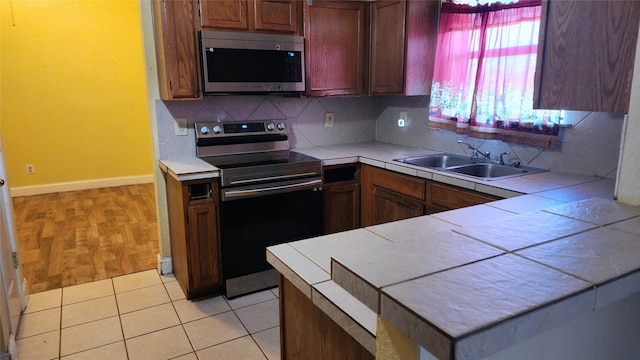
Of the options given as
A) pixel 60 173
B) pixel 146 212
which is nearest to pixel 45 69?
pixel 60 173

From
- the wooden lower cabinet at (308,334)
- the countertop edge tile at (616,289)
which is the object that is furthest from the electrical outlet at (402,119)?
the countertop edge tile at (616,289)

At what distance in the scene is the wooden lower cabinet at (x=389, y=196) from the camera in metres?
2.67

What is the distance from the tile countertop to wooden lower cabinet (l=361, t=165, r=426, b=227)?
1.47 m

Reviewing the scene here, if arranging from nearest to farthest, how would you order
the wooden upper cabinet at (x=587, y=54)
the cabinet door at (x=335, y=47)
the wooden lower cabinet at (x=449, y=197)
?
1. the wooden upper cabinet at (x=587, y=54)
2. the wooden lower cabinet at (x=449, y=197)
3. the cabinet door at (x=335, y=47)

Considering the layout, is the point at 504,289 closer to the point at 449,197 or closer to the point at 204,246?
the point at 449,197

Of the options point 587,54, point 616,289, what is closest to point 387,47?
point 587,54

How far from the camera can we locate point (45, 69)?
5176mm

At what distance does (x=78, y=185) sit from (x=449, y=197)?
16.3 ft

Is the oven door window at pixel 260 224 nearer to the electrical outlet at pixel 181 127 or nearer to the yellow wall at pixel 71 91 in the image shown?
the electrical outlet at pixel 181 127

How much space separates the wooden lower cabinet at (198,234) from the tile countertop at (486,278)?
4.93 ft

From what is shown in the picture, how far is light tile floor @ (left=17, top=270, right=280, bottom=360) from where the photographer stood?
230 centimetres

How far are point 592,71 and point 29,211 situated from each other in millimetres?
5242

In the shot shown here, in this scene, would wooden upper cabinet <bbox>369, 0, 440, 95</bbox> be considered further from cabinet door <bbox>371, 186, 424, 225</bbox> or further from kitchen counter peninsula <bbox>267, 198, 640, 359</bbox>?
kitchen counter peninsula <bbox>267, 198, 640, 359</bbox>

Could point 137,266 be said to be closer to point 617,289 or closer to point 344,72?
point 344,72
